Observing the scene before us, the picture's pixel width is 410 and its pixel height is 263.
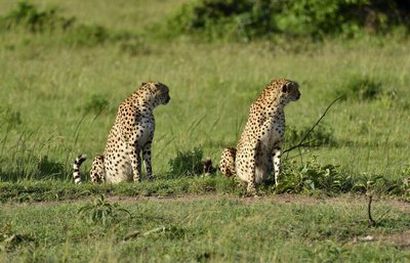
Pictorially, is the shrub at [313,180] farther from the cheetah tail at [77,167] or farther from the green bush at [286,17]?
the green bush at [286,17]

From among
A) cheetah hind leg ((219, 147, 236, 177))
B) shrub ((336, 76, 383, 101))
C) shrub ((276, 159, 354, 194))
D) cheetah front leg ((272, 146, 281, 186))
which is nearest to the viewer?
shrub ((276, 159, 354, 194))

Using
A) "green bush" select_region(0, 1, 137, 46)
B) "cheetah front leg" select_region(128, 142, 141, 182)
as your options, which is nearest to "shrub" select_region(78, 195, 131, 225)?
"cheetah front leg" select_region(128, 142, 141, 182)

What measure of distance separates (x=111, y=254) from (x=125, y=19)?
1409 centimetres

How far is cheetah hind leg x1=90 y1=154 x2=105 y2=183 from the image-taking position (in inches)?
376

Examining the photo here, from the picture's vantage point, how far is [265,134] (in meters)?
8.75

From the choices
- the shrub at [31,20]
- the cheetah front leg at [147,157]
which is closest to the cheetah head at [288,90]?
the cheetah front leg at [147,157]

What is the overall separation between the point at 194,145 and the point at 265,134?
2389 mm

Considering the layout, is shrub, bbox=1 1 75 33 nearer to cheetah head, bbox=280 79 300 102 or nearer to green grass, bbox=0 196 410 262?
cheetah head, bbox=280 79 300 102

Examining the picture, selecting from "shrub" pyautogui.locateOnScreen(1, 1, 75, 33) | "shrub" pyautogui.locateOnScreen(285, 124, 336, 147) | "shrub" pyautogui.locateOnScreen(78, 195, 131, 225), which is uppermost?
"shrub" pyautogui.locateOnScreen(1, 1, 75, 33)

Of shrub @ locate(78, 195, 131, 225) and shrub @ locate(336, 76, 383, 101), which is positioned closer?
shrub @ locate(78, 195, 131, 225)

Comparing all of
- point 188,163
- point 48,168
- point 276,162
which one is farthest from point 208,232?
point 48,168

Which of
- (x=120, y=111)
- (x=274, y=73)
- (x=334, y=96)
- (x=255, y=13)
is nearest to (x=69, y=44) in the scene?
(x=255, y=13)

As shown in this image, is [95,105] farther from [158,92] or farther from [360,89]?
[158,92]

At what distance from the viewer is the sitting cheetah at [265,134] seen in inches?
345
